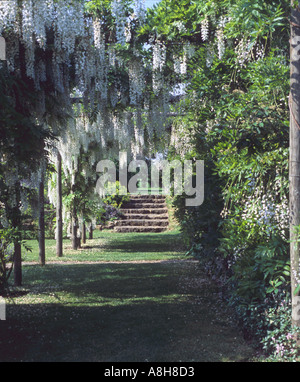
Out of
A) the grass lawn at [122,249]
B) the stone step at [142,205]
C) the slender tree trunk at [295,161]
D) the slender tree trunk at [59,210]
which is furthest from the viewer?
the stone step at [142,205]

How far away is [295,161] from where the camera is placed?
3459 millimetres

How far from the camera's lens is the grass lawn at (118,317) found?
13.0 feet

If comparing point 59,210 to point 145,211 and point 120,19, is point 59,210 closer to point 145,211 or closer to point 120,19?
point 120,19

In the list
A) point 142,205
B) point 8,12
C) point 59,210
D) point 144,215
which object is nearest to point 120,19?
point 8,12

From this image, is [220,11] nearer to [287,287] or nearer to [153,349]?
[287,287]

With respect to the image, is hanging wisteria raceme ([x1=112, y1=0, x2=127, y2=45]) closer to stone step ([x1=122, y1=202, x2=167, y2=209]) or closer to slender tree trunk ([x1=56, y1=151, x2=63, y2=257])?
slender tree trunk ([x1=56, y1=151, x2=63, y2=257])

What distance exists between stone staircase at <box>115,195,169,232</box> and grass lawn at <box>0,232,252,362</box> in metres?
7.35

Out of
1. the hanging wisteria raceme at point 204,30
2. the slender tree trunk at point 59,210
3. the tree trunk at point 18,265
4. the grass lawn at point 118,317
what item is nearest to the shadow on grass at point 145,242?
the slender tree trunk at point 59,210

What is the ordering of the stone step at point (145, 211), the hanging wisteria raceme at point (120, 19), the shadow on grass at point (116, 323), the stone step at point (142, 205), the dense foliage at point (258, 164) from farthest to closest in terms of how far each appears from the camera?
the stone step at point (142, 205)
the stone step at point (145, 211)
the hanging wisteria raceme at point (120, 19)
the shadow on grass at point (116, 323)
the dense foliage at point (258, 164)

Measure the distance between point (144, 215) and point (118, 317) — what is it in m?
12.2

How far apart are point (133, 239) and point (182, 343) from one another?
1017 centimetres

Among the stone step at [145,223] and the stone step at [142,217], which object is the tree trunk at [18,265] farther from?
the stone step at [142,217]

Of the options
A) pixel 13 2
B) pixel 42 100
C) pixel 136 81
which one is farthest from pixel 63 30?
pixel 136 81

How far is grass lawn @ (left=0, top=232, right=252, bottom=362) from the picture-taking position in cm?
396
